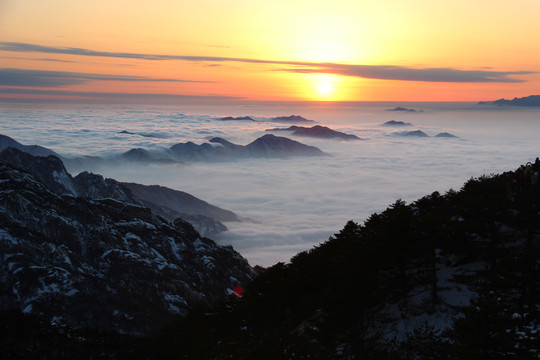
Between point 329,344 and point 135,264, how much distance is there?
94079 millimetres

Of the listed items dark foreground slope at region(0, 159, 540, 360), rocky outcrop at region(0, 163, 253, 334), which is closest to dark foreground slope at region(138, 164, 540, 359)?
dark foreground slope at region(0, 159, 540, 360)

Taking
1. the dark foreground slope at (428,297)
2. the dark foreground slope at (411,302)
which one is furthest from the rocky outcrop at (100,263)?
the dark foreground slope at (428,297)

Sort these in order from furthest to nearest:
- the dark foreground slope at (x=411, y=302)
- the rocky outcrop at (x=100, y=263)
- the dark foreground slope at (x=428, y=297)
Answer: the rocky outcrop at (x=100, y=263), the dark foreground slope at (x=411, y=302), the dark foreground slope at (x=428, y=297)

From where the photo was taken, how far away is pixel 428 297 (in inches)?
969

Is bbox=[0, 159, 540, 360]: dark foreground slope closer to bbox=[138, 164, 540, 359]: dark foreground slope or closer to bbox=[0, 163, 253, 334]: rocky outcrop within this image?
bbox=[138, 164, 540, 359]: dark foreground slope

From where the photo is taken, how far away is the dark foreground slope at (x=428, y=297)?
61.9 feet

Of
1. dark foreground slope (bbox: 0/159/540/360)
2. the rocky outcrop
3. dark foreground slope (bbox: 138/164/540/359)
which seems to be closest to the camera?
dark foreground slope (bbox: 138/164/540/359)

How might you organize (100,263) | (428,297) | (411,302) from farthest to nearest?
1. (100,263)
2. (411,302)
3. (428,297)

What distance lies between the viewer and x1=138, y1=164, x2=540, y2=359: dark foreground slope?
18.9 m

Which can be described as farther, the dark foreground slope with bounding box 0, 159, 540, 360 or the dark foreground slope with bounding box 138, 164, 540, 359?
the dark foreground slope with bounding box 0, 159, 540, 360

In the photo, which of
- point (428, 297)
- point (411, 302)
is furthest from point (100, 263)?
point (428, 297)

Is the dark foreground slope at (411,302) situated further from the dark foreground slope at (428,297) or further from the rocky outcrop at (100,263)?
the rocky outcrop at (100,263)

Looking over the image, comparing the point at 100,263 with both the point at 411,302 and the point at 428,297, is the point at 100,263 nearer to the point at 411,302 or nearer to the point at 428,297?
the point at 411,302

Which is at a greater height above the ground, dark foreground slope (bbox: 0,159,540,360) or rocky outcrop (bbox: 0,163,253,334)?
dark foreground slope (bbox: 0,159,540,360)
